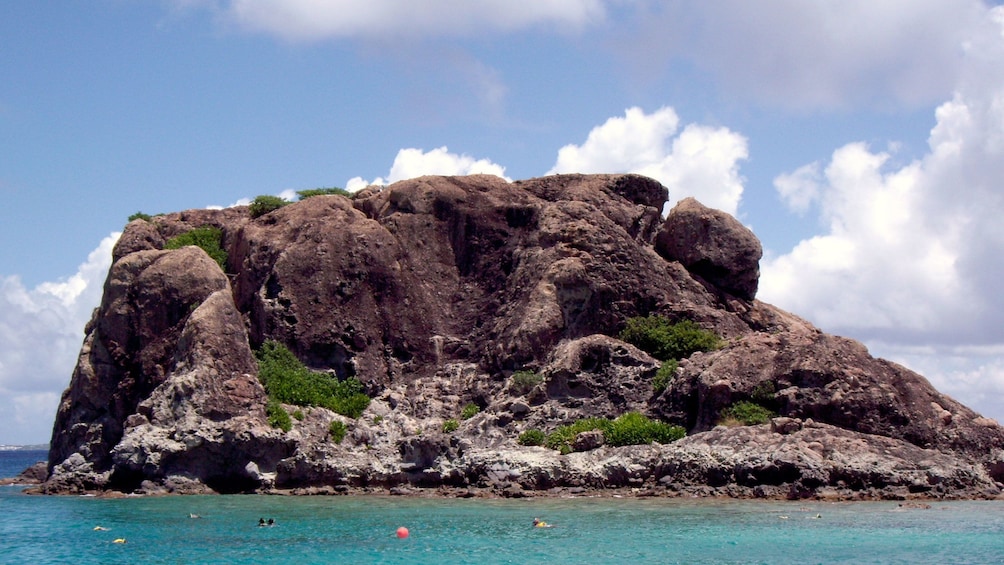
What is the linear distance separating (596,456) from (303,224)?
65.2 ft

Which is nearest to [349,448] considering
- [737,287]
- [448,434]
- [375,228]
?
[448,434]

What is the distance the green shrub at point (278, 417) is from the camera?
1697 inches

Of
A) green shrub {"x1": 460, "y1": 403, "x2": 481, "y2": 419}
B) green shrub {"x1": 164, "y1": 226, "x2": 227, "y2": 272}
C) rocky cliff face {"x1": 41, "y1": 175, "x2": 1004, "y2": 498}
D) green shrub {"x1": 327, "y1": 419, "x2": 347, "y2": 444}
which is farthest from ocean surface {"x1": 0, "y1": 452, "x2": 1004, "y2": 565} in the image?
green shrub {"x1": 164, "y1": 226, "x2": 227, "y2": 272}

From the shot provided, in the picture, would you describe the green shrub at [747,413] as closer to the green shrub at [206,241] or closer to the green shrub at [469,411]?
the green shrub at [469,411]

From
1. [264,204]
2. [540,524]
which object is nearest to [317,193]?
[264,204]

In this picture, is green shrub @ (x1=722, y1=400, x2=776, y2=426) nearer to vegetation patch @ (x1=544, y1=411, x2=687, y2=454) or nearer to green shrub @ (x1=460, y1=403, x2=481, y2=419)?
vegetation patch @ (x1=544, y1=411, x2=687, y2=454)

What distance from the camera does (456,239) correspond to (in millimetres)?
54750

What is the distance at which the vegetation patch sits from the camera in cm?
4109

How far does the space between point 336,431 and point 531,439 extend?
8.35 m

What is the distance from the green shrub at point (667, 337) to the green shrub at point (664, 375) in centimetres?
161

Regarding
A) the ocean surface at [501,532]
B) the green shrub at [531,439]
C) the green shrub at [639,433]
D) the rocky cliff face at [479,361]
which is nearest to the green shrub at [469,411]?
the rocky cliff face at [479,361]

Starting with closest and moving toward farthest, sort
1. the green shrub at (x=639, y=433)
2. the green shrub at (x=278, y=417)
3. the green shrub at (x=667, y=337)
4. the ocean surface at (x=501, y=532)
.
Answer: the ocean surface at (x=501, y=532), the green shrub at (x=639, y=433), the green shrub at (x=278, y=417), the green shrub at (x=667, y=337)

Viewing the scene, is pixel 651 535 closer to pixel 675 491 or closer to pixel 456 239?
pixel 675 491

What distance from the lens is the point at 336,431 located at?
4450 cm
